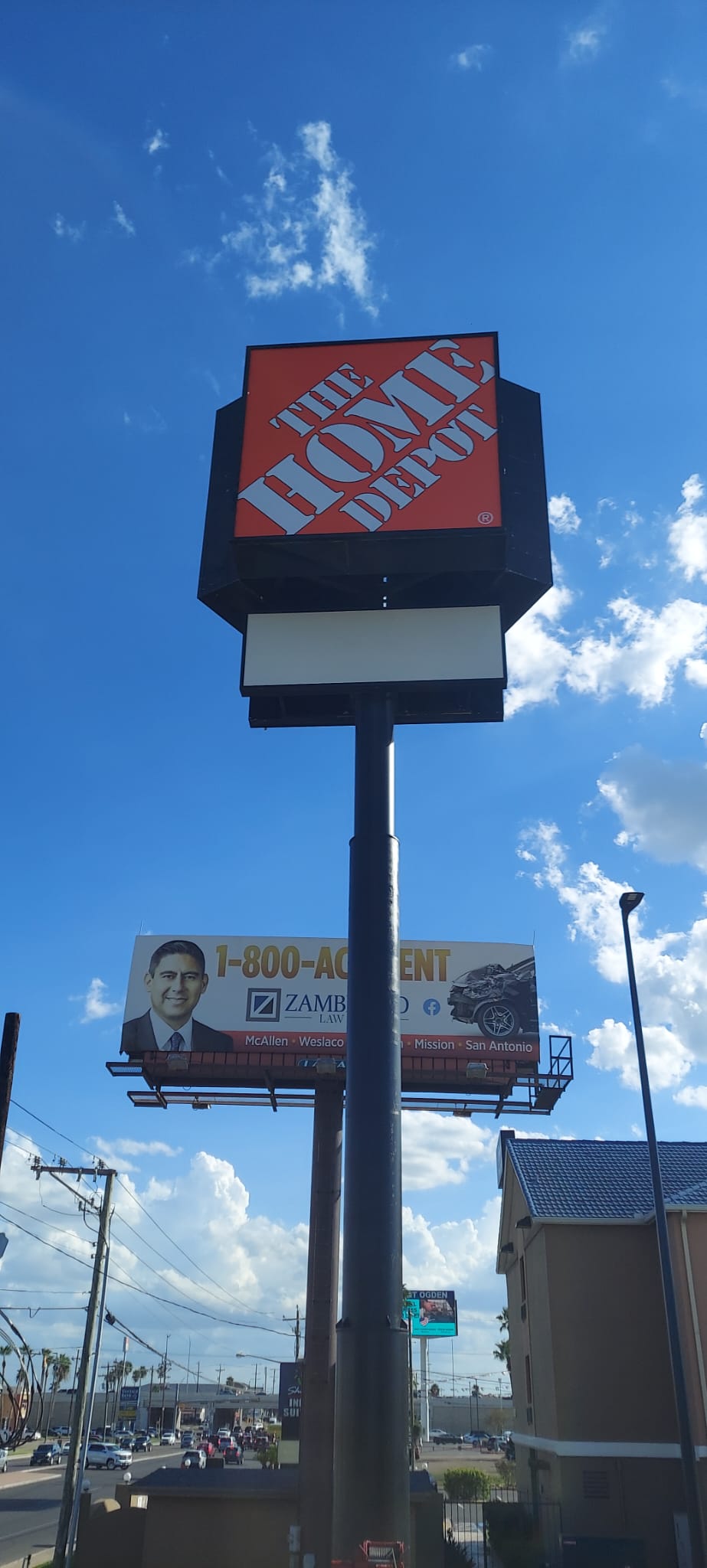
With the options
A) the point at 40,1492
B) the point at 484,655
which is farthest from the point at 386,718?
the point at 40,1492

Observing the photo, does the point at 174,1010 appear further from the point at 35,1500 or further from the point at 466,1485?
the point at 35,1500

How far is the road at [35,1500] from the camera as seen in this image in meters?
31.1

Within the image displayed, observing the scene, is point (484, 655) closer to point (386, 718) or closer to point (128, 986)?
point (386, 718)

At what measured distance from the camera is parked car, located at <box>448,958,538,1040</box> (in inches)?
1341

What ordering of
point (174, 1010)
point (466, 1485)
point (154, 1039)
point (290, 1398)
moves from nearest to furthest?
point (154, 1039) < point (174, 1010) < point (290, 1398) < point (466, 1485)

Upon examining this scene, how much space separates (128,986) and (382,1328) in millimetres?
21848

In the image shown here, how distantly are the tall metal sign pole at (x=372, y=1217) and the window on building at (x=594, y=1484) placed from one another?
37.6 ft

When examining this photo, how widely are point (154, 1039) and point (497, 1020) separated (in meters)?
10.7

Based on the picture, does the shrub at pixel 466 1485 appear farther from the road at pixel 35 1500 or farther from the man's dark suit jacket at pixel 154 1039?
the man's dark suit jacket at pixel 154 1039

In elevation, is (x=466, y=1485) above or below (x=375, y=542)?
below

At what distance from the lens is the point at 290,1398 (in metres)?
37.9

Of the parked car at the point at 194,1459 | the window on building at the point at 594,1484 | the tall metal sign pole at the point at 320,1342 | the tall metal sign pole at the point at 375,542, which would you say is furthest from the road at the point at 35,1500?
the tall metal sign pole at the point at 375,542

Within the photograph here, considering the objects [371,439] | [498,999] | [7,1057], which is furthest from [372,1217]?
[498,999]

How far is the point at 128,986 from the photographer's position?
3531cm
